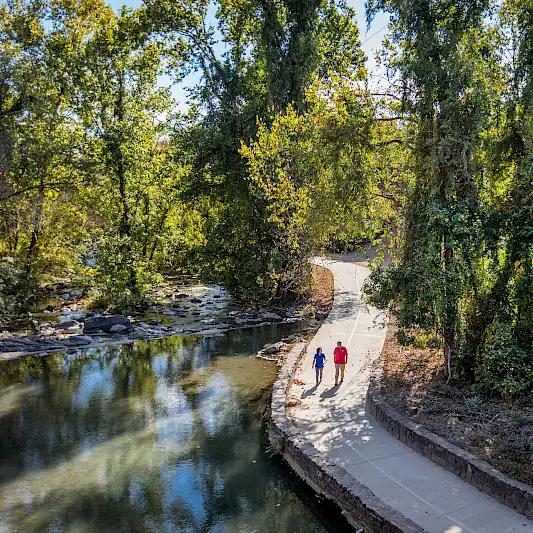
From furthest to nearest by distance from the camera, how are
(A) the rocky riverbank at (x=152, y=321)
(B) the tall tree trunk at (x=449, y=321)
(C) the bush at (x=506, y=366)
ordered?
1. (A) the rocky riverbank at (x=152, y=321)
2. (B) the tall tree trunk at (x=449, y=321)
3. (C) the bush at (x=506, y=366)

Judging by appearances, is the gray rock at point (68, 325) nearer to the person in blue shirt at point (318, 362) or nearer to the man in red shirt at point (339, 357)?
the person in blue shirt at point (318, 362)

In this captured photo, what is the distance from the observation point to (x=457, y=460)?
930cm

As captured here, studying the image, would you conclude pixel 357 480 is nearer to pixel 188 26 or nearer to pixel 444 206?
pixel 444 206

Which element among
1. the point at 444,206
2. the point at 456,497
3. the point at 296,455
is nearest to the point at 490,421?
the point at 456,497

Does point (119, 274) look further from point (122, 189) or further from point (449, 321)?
Result: point (449, 321)

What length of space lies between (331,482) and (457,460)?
2129mm

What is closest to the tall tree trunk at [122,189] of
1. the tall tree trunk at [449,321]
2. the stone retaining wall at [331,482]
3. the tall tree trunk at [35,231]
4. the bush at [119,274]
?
the bush at [119,274]

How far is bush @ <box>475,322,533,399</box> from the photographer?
11.5 m

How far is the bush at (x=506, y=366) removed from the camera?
453 inches

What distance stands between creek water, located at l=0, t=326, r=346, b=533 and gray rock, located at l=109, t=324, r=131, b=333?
3.13 meters

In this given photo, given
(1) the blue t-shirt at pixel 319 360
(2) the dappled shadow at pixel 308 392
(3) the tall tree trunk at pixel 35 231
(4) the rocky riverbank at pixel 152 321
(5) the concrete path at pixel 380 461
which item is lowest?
(4) the rocky riverbank at pixel 152 321

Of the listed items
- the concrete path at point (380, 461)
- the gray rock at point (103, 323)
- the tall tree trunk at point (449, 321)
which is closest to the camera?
the concrete path at point (380, 461)

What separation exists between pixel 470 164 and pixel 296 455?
7.57 m

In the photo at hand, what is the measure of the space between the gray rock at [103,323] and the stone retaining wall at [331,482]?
11647mm
